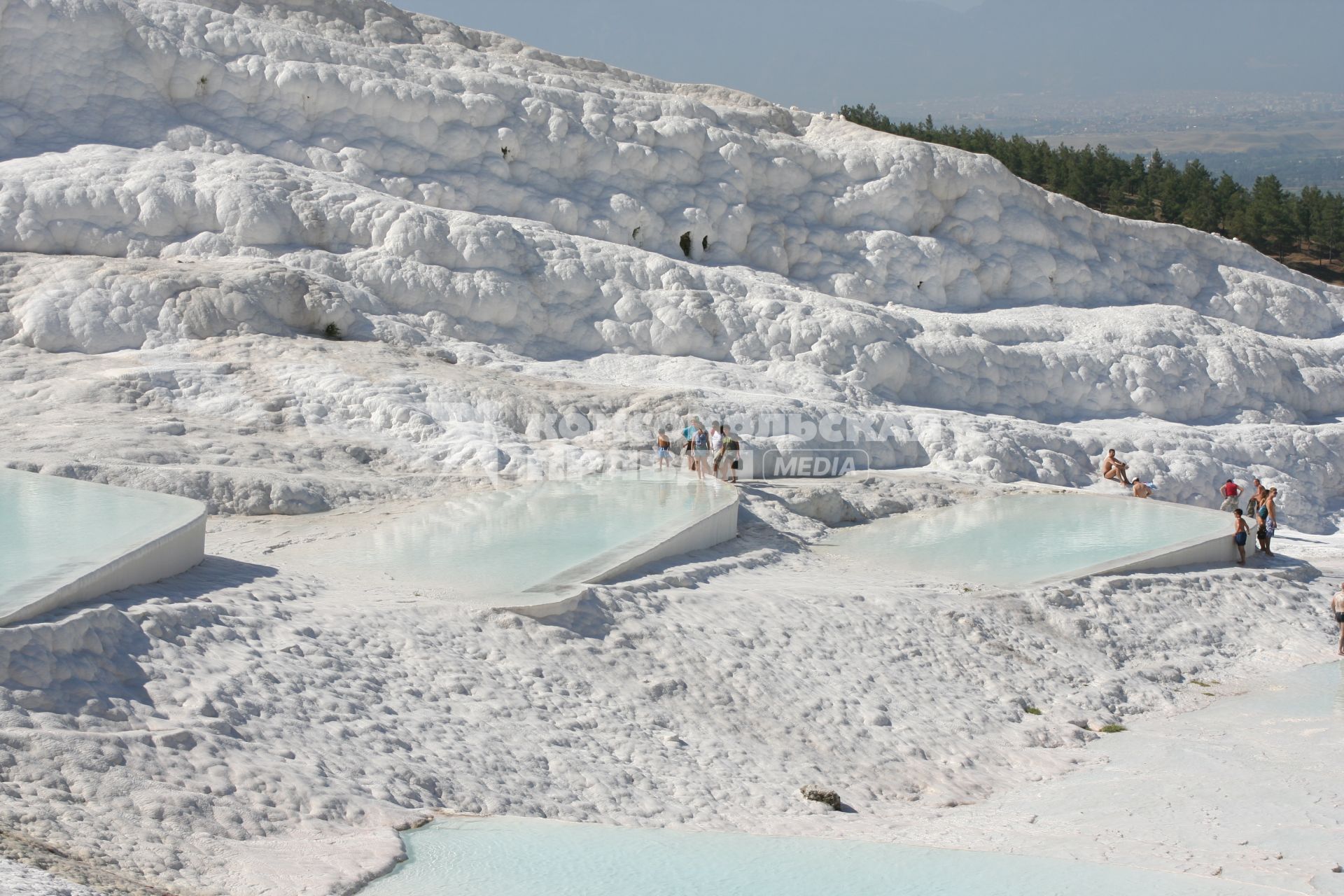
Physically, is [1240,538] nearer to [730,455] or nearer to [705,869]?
[730,455]

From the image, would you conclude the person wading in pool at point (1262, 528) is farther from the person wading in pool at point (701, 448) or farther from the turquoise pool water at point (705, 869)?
the turquoise pool water at point (705, 869)

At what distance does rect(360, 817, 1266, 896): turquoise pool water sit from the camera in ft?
21.0

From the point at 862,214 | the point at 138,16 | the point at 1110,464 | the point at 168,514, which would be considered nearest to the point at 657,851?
the point at 168,514

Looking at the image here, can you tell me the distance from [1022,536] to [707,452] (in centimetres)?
386

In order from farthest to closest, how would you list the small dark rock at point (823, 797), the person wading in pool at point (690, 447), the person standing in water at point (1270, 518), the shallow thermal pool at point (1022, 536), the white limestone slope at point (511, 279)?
the person standing in water at point (1270, 518), the person wading in pool at point (690, 447), the white limestone slope at point (511, 279), the shallow thermal pool at point (1022, 536), the small dark rock at point (823, 797)

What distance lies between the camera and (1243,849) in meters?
7.98

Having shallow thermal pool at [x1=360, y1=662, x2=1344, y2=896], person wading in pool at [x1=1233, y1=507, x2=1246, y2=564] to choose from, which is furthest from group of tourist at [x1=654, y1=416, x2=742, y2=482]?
shallow thermal pool at [x1=360, y1=662, x2=1344, y2=896]

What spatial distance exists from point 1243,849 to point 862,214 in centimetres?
1827

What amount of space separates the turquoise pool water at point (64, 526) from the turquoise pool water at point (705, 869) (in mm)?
2982

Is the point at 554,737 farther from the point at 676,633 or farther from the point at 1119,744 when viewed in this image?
the point at 1119,744

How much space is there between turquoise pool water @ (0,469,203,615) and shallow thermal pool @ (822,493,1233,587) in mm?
7369

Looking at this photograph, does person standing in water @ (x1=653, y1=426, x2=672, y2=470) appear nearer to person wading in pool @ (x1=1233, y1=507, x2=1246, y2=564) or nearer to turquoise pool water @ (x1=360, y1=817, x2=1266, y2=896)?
person wading in pool @ (x1=1233, y1=507, x2=1246, y2=564)

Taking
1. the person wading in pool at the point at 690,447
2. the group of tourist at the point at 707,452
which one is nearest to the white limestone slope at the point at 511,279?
the group of tourist at the point at 707,452

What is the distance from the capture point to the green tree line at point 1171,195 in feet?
131
